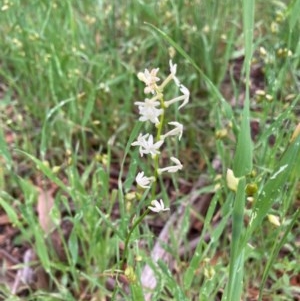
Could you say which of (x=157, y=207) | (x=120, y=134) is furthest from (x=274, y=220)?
(x=120, y=134)

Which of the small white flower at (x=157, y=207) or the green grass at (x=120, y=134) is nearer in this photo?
the small white flower at (x=157, y=207)

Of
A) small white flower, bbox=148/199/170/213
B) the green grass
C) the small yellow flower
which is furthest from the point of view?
the green grass

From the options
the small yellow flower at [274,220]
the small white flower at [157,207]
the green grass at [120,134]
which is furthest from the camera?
the green grass at [120,134]

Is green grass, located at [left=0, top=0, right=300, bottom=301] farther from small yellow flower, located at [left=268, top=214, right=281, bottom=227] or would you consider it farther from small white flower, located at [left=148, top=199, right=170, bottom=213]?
small white flower, located at [left=148, top=199, right=170, bottom=213]

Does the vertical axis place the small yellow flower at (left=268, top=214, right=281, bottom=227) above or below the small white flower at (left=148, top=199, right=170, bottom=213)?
below

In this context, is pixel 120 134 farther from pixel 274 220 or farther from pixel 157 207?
pixel 157 207

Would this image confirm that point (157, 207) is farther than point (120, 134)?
No

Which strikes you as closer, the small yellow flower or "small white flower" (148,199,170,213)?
"small white flower" (148,199,170,213)

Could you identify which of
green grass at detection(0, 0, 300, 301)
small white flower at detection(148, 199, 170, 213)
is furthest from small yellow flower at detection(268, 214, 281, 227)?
small white flower at detection(148, 199, 170, 213)

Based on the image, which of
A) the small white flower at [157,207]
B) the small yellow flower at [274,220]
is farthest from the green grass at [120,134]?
the small white flower at [157,207]

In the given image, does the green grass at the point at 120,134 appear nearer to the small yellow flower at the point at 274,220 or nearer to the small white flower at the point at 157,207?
the small yellow flower at the point at 274,220
